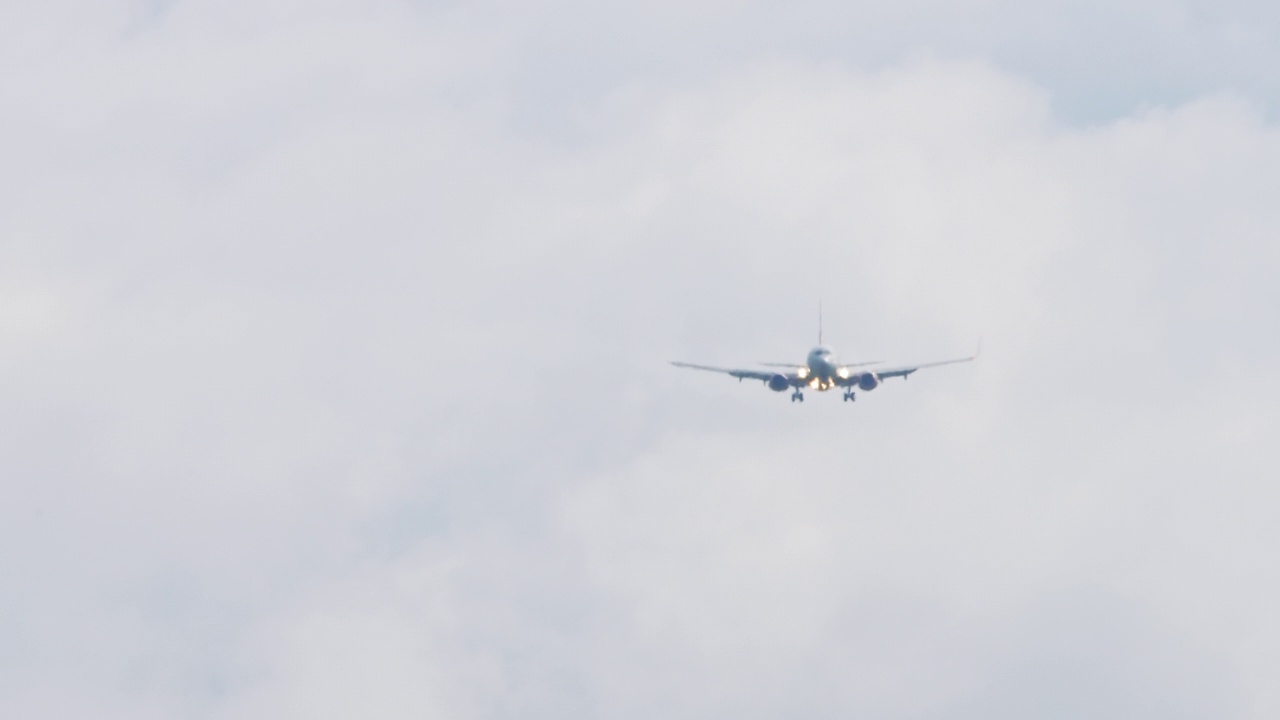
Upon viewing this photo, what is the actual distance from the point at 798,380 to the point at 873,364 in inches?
303

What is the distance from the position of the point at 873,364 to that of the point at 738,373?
1401cm

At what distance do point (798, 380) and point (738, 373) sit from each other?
21.3 feet

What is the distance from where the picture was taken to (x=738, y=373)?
535ft

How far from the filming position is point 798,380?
15988 centimetres

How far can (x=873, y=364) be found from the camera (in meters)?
156
